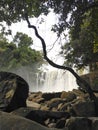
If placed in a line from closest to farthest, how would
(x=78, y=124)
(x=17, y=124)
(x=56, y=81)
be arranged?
(x=17, y=124)
(x=78, y=124)
(x=56, y=81)

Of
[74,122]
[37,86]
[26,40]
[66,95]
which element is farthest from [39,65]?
[74,122]

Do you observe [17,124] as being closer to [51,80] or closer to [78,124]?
[78,124]

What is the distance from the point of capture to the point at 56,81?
5388cm

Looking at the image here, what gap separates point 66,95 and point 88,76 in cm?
621

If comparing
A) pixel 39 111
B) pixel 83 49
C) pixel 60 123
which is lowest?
pixel 60 123

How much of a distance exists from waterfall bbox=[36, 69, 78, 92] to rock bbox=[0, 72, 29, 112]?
108ft

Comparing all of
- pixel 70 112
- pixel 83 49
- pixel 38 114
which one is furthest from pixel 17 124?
pixel 83 49

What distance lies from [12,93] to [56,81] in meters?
38.5

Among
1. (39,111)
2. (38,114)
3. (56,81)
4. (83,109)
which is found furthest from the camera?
(56,81)

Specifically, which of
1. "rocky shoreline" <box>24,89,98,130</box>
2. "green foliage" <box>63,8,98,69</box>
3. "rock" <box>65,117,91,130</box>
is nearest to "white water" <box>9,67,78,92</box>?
"green foliage" <box>63,8,98,69</box>

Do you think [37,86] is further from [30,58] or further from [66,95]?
[66,95]

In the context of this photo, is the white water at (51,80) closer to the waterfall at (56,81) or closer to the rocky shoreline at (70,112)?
the waterfall at (56,81)

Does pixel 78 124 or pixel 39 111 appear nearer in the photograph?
pixel 78 124

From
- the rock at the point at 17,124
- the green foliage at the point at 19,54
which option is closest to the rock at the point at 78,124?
the rock at the point at 17,124
